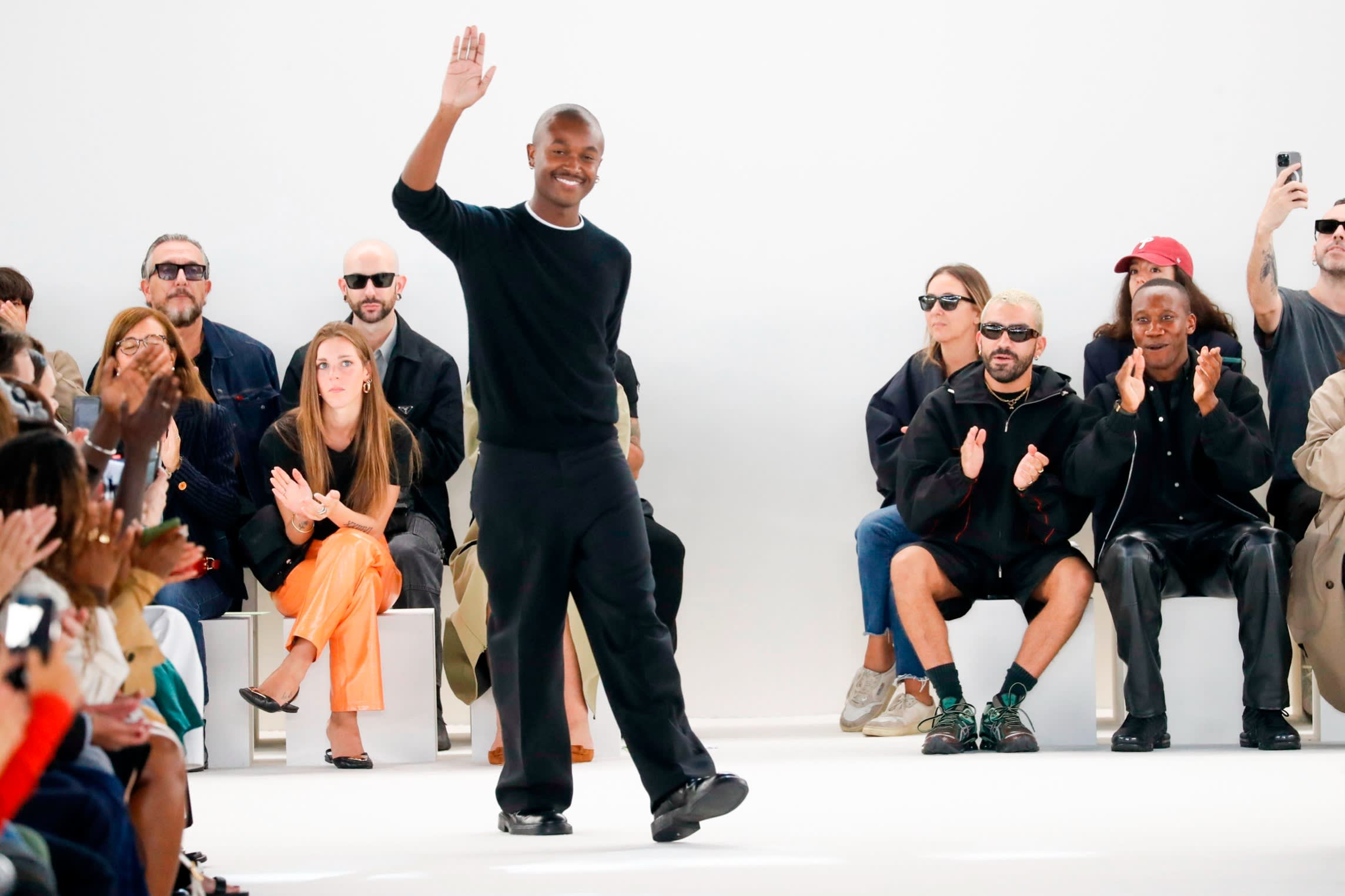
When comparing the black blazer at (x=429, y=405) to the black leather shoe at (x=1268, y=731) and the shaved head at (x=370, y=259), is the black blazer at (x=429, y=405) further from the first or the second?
the black leather shoe at (x=1268, y=731)

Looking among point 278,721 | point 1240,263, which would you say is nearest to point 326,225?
point 278,721

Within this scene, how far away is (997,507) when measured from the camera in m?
5.02

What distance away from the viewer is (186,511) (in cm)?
507

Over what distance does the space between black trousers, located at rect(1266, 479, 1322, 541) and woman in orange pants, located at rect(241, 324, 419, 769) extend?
273cm

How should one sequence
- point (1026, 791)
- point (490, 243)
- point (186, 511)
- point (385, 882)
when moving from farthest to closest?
point (186, 511), point (1026, 791), point (490, 243), point (385, 882)

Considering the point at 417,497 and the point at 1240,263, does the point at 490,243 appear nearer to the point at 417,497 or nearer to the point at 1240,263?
the point at 417,497

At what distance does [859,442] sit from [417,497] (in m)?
1.73

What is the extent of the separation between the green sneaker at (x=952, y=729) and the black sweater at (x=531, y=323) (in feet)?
6.15

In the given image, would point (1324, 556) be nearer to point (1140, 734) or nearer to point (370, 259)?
point (1140, 734)

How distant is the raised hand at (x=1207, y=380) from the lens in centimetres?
489

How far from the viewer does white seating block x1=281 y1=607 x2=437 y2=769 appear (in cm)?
488

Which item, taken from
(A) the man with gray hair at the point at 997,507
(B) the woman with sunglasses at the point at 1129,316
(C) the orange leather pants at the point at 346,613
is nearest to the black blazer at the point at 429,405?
(C) the orange leather pants at the point at 346,613

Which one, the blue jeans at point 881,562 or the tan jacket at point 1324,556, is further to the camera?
the blue jeans at point 881,562

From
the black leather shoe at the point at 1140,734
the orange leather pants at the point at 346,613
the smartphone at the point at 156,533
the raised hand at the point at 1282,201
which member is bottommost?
the black leather shoe at the point at 1140,734
